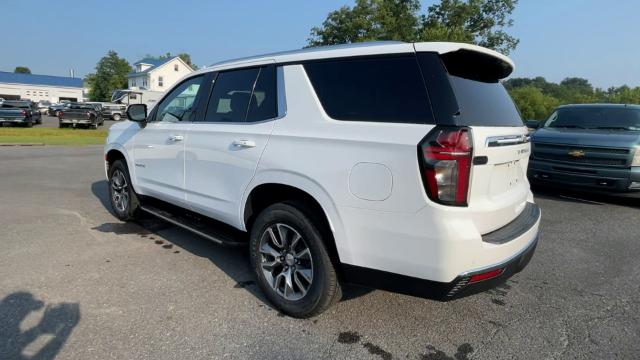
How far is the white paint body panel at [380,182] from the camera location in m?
2.43

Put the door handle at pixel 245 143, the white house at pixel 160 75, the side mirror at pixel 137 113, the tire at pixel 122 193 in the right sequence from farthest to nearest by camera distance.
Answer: the white house at pixel 160 75
the tire at pixel 122 193
the side mirror at pixel 137 113
the door handle at pixel 245 143

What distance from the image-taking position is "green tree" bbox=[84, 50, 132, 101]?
7938 cm

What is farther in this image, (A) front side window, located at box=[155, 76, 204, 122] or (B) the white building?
(B) the white building

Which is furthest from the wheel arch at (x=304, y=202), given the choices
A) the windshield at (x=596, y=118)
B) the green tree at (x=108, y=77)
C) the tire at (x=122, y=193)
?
the green tree at (x=108, y=77)

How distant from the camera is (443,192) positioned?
2406 mm

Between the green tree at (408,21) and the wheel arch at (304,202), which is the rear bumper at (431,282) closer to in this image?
the wheel arch at (304,202)

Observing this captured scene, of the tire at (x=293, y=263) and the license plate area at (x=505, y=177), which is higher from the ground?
the license plate area at (x=505, y=177)

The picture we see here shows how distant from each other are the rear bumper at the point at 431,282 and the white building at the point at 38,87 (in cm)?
8973

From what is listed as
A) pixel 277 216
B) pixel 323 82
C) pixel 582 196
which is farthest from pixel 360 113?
pixel 582 196

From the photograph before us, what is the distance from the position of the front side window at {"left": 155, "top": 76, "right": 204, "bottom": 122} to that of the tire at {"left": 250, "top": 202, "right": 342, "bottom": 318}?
161cm

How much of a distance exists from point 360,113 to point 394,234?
2.61 ft

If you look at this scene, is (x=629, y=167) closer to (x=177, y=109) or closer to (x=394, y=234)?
(x=394, y=234)

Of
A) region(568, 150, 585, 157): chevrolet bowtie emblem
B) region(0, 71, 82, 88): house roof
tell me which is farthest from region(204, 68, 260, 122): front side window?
region(0, 71, 82, 88): house roof

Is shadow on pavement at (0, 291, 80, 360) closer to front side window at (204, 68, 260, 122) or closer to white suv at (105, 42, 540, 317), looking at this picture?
white suv at (105, 42, 540, 317)
